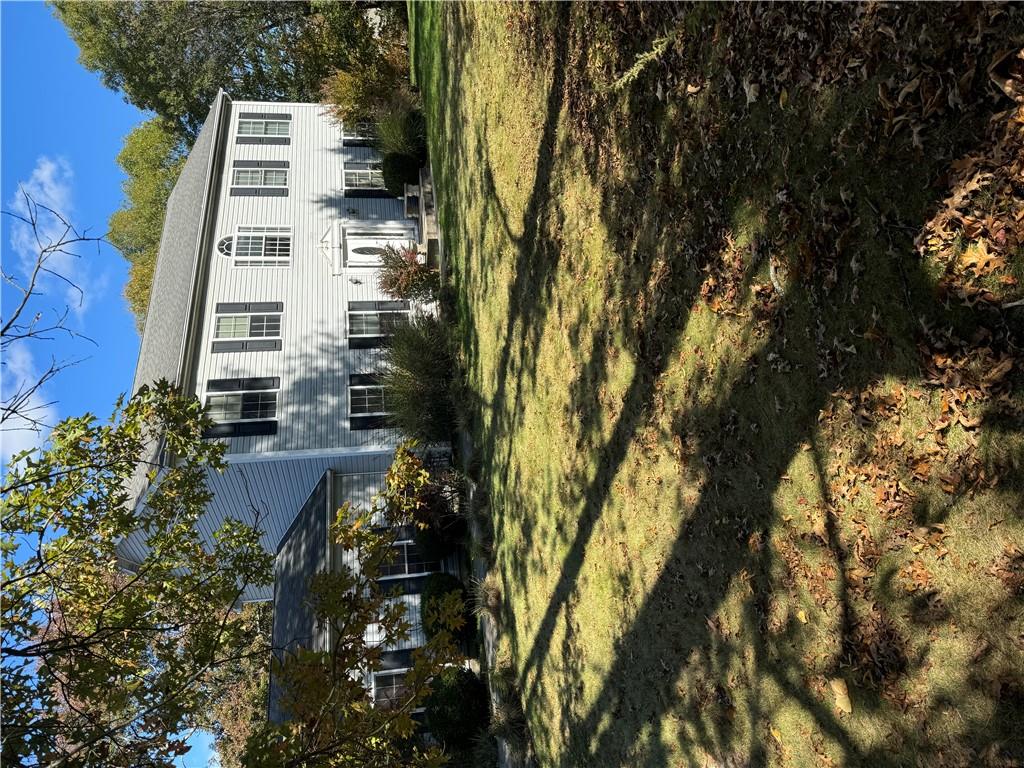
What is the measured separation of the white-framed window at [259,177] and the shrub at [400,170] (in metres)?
3.93

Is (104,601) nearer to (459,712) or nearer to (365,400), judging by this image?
(459,712)

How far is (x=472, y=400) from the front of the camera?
1177 cm

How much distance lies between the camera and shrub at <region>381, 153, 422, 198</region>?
59.8 feet

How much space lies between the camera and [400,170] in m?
18.5

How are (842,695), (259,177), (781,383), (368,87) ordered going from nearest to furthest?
(842,695) < (781,383) < (368,87) < (259,177)

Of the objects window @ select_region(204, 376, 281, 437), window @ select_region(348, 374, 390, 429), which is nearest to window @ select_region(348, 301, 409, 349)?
window @ select_region(348, 374, 390, 429)

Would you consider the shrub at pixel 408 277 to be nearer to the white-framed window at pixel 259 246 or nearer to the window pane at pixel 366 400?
the window pane at pixel 366 400

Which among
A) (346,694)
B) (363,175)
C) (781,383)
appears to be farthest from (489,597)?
(363,175)

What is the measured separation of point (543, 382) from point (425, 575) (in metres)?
8.54

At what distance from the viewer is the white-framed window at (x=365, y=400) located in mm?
16312

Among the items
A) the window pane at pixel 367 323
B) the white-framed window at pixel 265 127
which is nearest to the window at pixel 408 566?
the window pane at pixel 367 323

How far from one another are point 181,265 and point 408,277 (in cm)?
948

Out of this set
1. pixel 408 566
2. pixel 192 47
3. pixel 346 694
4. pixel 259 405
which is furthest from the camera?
pixel 192 47

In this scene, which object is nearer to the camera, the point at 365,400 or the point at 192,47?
the point at 365,400
